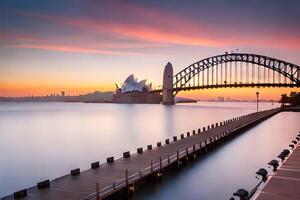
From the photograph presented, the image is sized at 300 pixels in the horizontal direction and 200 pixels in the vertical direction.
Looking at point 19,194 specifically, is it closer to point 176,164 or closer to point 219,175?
point 176,164

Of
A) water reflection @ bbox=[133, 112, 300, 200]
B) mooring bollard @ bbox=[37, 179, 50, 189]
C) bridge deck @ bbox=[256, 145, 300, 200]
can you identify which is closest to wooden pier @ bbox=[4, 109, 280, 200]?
mooring bollard @ bbox=[37, 179, 50, 189]

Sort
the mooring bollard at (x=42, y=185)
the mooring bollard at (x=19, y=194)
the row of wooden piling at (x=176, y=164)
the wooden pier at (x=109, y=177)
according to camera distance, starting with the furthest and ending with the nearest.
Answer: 1. the row of wooden piling at (x=176, y=164)
2. the mooring bollard at (x=42, y=185)
3. the wooden pier at (x=109, y=177)
4. the mooring bollard at (x=19, y=194)

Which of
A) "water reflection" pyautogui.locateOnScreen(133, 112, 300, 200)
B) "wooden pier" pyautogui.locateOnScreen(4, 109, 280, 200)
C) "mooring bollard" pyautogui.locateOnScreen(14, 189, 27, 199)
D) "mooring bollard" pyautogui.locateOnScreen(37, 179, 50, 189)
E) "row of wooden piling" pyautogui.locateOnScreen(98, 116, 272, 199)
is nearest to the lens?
"mooring bollard" pyautogui.locateOnScreen(14, 189, 27, 199)

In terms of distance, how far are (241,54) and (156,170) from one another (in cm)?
14351

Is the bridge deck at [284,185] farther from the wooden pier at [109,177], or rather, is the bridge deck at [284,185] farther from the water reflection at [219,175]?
the wooden pier at [109,177]

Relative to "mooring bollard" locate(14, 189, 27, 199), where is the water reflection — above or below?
below

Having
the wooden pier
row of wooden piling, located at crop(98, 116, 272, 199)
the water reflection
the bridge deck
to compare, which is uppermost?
the bridge deck

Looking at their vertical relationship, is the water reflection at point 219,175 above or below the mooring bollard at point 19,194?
below

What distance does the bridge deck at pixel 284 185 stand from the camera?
14766mm

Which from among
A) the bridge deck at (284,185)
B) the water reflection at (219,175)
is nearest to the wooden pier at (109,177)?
the water reflection at (219,175)

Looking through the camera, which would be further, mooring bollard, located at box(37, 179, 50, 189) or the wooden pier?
mooring bollard, located at box(37, 179, 50, 189)

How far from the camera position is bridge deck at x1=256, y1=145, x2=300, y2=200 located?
1477 centimetres

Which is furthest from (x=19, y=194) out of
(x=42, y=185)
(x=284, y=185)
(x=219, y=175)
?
(x=219, y=175)

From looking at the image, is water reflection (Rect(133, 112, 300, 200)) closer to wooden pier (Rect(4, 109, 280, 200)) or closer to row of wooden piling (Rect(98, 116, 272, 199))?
row of wooden piling (Rect(98, 116, 272, 199))
